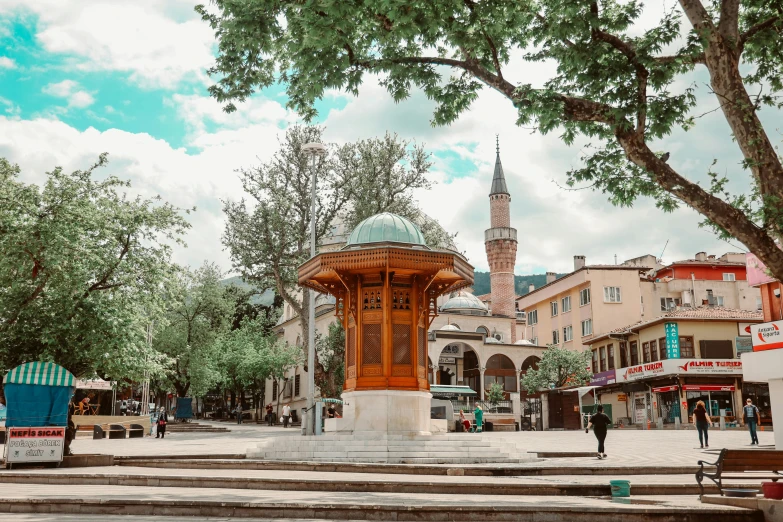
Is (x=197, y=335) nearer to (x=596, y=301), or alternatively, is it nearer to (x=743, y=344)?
(x=596, y=301)

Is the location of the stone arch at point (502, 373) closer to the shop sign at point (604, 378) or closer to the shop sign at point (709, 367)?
the shop sign at point (604, 378)

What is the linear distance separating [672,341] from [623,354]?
6.19 meters

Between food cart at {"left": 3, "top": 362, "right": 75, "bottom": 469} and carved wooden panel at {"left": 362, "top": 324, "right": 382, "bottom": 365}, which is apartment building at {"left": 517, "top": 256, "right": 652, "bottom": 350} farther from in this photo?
food cart at {"left": 3, "top": 362, "right": 75, "bottom": 469}

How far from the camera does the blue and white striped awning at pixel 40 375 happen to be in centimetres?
1433

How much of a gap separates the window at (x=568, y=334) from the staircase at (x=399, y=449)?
131 feet

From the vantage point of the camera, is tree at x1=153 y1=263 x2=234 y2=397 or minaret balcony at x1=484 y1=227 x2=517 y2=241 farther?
minaret balcony at x1=484 y1=227 x2=517 y2=241

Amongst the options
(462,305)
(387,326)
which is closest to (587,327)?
(462,305)

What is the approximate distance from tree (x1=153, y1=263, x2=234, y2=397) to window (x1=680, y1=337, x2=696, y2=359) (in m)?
27.6

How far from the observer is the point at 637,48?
9055 mm

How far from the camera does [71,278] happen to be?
16.0 metres

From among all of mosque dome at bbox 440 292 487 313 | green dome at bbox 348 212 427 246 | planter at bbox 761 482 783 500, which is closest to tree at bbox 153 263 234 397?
mosque dome at bbox 440 292 487 313

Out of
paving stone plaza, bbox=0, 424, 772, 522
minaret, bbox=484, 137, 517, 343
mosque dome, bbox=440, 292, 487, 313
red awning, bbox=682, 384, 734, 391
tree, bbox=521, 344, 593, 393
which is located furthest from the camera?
minaret, bbox=484, 137, 517, 343

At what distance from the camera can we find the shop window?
150 ft

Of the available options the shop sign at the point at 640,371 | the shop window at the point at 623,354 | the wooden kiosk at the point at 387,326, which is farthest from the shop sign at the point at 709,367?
the wooden kiosk at the point at 387,326
